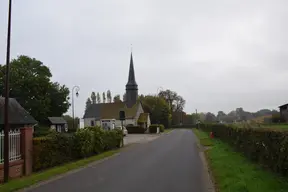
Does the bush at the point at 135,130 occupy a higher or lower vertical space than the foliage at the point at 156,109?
lower

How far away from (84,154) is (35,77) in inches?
1526

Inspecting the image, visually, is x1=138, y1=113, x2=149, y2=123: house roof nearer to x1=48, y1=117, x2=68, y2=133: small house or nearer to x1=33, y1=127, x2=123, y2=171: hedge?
x1=48, y1=117, x2=68, y2=133: small house

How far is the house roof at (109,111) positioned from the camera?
276ft

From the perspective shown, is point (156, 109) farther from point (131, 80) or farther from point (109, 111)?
point (109, 111)

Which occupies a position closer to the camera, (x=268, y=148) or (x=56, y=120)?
(x=268, y=148)

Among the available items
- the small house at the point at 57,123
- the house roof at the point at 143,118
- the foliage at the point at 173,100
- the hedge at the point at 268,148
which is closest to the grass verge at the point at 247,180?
the hedge at the point at 268,148

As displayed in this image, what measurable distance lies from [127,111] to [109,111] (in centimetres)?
550

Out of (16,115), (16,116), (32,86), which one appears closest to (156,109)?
(32,86)

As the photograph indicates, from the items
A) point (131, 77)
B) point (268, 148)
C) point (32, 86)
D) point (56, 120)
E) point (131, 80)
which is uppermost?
point (131, 77)

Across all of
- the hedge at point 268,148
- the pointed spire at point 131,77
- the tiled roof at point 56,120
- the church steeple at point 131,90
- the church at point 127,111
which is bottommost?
the hedge at point 268,148

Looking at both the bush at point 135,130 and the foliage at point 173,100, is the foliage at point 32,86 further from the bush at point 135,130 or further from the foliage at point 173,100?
the foliage at point 173,100

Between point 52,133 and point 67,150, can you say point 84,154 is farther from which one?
point 52,133

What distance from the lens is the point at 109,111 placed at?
87.2m

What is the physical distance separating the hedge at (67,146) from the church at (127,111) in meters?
56.5
